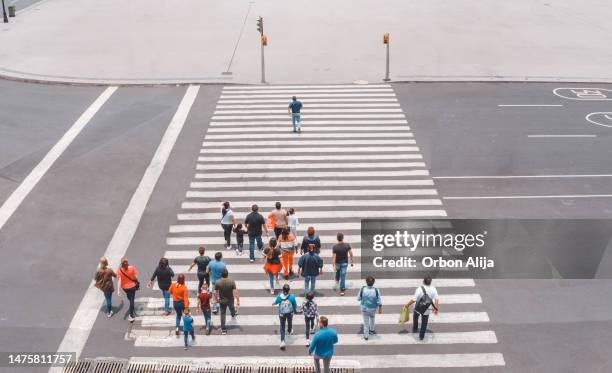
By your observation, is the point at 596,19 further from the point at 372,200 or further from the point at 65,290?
the point at 65,290

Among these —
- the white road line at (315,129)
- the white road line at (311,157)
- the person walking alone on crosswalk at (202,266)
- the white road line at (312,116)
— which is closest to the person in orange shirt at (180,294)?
the person walking alone on crosswalk at (202,266)

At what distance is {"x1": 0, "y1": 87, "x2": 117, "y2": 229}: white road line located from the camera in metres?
21.2

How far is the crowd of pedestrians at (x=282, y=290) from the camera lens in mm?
14656

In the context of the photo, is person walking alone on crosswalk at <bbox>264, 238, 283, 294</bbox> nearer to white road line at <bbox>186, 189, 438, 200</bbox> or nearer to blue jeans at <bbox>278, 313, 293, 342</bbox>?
blue jeans at <bbox>278, 313, 293, 342</bbox>

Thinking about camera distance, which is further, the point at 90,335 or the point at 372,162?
the point at 372,162

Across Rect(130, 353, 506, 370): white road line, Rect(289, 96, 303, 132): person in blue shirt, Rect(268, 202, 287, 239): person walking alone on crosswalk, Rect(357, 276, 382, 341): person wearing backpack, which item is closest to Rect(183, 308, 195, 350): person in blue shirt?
Rect(130, 353, 506, 370): white road line

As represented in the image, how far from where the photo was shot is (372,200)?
21688mm

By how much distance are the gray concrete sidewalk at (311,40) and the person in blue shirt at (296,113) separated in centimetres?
662

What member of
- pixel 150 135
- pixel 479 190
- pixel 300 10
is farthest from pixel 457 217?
pixel 300 10

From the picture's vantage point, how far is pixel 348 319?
15.9 m

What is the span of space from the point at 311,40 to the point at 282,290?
2615 cm

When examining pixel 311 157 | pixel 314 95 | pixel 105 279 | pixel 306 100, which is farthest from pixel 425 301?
pixel 314 95

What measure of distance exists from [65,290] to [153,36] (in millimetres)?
26331

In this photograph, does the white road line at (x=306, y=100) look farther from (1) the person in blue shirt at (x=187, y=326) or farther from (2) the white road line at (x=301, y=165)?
(1) the person in blue shirt at (x=187, y=326)
